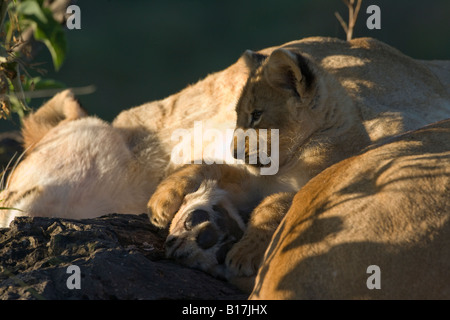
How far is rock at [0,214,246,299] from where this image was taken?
2.23m

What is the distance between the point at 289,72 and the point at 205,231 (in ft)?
2.58

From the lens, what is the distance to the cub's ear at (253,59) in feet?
11.5

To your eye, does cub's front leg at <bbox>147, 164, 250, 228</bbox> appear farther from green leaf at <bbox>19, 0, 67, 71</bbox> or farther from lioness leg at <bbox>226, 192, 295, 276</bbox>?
green leaf at <bbox>19, 0, 67, 71</bbox>

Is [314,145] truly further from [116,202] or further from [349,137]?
[116,202]

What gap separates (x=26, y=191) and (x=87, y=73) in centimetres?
296

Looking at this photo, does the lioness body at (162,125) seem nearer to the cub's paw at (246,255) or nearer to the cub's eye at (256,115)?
the cub's eye at (256,115)

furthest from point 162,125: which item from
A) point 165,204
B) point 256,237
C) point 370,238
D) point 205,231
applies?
point 370,238

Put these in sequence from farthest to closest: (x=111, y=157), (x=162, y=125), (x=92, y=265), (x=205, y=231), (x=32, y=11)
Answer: (x=32, y=11), (x=162, y=125), (x=111, y=157), (x=205, y=231), (x=92, y=265)

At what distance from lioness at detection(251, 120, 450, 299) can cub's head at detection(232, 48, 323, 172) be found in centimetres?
100

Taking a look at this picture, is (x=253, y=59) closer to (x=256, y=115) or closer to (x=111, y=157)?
(x=256, y=115)

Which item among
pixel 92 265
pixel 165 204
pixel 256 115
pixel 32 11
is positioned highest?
pixel 32 11

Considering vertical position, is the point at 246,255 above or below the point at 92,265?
below

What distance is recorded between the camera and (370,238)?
187 centimetres

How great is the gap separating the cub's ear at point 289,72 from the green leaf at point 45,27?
6.09 feet
